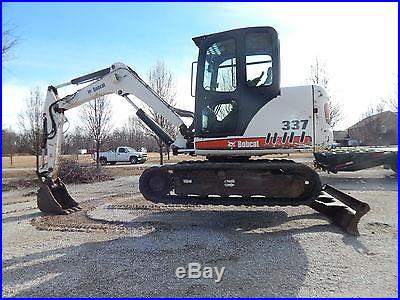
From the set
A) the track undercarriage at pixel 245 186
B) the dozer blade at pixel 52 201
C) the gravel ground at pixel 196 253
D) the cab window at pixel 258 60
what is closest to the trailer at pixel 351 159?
the gravel ground at pixel 196 253

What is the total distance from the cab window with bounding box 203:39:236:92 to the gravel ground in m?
2.83

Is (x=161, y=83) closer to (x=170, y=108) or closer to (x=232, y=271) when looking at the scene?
(x=170, y=108)

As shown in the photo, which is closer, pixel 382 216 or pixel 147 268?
pixel 147 268

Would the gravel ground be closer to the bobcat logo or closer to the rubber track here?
the rubber track

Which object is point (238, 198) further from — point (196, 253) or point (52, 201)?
point (52, 201)

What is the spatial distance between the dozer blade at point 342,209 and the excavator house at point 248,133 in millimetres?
20

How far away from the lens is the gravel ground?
4.02 metres

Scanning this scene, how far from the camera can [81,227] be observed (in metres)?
6.67

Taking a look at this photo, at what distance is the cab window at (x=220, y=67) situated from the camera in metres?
6.55

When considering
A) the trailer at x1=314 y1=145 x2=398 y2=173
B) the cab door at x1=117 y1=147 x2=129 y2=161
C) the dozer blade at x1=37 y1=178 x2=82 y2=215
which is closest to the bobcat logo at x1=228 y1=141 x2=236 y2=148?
the dozer blade at x1=37 y1=178 x2=82 y2=215

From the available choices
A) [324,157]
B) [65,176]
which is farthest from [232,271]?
[65,176]

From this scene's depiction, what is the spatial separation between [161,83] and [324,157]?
1260 centimetres

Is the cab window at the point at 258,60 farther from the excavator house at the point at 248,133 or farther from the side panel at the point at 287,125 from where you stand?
the side panel at the point at 287,125

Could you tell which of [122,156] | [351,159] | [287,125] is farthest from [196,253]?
[122,156]
